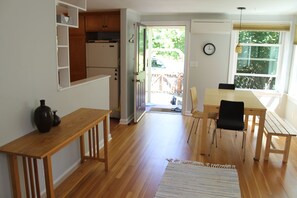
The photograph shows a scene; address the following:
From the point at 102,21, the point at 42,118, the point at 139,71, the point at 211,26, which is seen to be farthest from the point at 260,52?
the point at 42,118

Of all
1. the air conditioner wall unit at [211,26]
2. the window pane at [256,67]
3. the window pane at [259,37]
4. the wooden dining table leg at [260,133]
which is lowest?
the wooden dining table leg at [260,133]

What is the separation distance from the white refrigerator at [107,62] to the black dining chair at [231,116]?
7.98 feet

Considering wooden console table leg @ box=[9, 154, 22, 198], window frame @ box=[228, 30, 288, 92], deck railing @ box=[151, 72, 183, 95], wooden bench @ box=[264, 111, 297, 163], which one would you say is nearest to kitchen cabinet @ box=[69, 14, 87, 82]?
deck railing @ box=[151, 72, 183, 95]

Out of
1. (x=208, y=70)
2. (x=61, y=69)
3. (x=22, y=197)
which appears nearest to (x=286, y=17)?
(x=208, y=70)

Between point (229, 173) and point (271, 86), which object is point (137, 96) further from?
point (271, 86)

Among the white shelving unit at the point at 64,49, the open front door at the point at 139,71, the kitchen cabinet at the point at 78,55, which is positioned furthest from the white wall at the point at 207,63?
the white shelving unit at the point at 64,49

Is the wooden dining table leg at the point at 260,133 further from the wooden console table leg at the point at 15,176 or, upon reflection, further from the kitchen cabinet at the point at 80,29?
the kitchen cabinet at the point at 80,29

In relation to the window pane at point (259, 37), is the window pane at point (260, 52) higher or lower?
lower

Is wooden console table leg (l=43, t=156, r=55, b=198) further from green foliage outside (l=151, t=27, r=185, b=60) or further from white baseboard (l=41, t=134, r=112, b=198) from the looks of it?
green foliage outside (l=151, t=27, r=185, b=60)

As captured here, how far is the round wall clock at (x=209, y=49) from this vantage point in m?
5.55

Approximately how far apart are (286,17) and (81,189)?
16.8ft

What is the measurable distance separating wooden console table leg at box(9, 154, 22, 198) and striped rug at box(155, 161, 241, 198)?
1.32 metres

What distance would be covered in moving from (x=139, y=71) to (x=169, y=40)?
2.75 meters

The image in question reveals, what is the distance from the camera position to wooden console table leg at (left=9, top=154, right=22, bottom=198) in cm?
195
